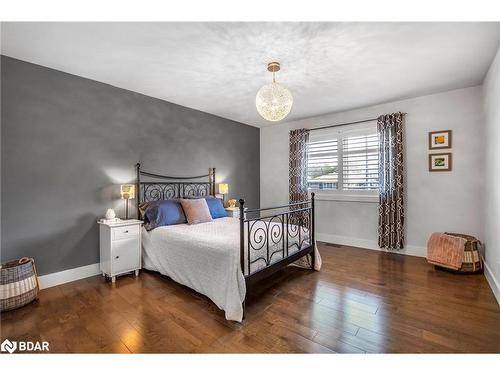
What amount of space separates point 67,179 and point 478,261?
5.46 metres

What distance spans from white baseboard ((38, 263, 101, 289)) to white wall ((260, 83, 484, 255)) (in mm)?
4084

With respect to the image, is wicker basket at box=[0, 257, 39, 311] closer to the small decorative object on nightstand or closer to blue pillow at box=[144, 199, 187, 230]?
blue pillow at box=[144, 199, 187, 230]

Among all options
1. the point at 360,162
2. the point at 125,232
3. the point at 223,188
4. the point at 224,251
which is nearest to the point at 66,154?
the point at 125,232

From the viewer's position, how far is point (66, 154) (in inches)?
116

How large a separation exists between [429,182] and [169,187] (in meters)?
4.36

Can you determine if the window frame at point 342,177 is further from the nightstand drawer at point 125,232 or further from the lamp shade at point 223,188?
the nightstand drawer at point 125,232

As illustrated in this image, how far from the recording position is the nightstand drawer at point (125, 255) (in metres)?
2.97

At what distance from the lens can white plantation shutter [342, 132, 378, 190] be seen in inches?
172

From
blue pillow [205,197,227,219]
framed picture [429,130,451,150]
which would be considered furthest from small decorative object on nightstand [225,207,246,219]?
framed picture [429,130,451,150]

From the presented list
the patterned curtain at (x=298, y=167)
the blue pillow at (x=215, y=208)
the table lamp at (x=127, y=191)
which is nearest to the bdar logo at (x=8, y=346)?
the table lamp at (x=127, y=191)

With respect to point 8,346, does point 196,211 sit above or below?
above

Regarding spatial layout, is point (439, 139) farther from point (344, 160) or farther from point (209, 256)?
point (209, 256)

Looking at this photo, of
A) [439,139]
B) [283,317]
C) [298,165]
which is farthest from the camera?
[298,165]
